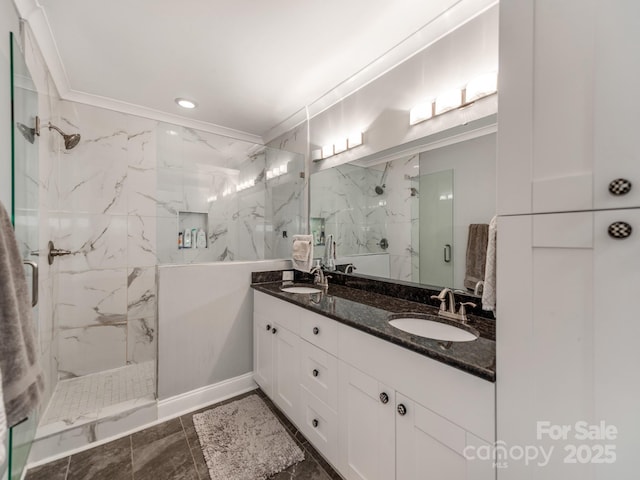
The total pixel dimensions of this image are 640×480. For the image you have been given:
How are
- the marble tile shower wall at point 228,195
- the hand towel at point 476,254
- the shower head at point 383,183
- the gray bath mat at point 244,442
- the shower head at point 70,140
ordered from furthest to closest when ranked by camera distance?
the marble tile shower wall at point 228,195
the shower head at point 70,140
the shower head at point 383,183
the gray bath mat at point 244,442
the hand towel at point 476,254

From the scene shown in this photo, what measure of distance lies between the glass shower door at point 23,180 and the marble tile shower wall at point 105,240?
74cm

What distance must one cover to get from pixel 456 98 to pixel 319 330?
1439mm

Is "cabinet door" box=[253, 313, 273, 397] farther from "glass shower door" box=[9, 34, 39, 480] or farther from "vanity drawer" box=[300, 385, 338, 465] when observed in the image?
"glass shower door" box=[9, 34, 39, 480]

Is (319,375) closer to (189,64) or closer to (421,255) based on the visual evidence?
(421,255)

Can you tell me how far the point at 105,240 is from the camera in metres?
2.32

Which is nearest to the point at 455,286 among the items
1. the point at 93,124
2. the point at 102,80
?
the point at 102,80

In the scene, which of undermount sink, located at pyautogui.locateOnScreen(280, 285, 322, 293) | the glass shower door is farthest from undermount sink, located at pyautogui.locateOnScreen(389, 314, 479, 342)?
the glass shower door

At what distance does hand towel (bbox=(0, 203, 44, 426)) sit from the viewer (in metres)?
0.73

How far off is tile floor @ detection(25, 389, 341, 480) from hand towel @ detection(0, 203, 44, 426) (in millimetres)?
979

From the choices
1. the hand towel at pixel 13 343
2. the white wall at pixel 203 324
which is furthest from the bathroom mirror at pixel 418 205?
the hand towel at pixel 13 343

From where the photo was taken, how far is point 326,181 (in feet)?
7.80

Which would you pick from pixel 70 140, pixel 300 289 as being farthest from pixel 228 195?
pixel 300 289

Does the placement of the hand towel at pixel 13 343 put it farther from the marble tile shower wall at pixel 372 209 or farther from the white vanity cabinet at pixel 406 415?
the marble tile shower wall at pixel 372 209

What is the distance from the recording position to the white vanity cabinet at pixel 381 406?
829 mm
